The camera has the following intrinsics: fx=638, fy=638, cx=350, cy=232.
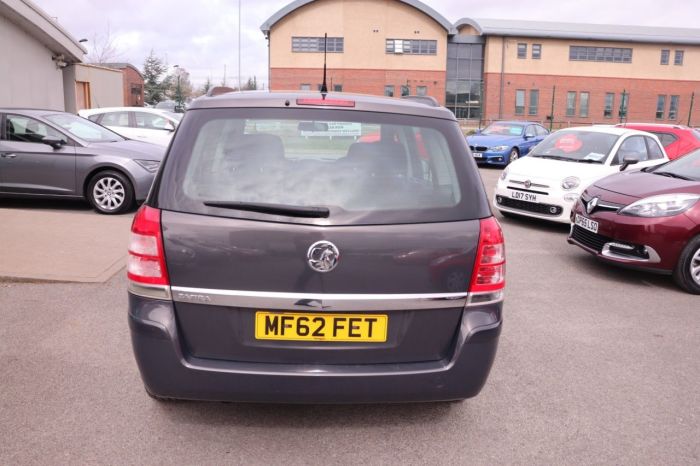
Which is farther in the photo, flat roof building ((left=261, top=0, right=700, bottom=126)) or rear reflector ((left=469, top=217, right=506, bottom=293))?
flat roof building ((left=261, top=0, right=700, bottom=126))

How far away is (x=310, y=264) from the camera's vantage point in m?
2.73

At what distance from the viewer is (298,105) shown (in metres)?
2.95

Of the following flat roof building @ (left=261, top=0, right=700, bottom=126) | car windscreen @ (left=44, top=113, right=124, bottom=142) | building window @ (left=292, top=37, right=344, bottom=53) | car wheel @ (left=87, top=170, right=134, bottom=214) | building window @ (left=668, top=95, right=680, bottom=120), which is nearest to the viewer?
car wheel @ (left=87, top=170, right=134, bottom=214)

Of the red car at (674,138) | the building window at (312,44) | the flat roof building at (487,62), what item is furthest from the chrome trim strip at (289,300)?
the building window at (312,44)

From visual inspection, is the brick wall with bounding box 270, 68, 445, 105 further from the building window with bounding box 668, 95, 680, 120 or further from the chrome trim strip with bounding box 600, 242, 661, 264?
the chrome trim strip with bounding box 600, 242, 661, 264

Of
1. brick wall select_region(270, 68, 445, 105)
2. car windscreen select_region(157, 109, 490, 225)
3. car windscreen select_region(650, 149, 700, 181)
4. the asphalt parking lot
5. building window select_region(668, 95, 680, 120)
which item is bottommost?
the asphalt parking lot

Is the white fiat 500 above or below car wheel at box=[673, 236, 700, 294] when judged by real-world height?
above

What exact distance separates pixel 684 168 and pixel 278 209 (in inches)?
230

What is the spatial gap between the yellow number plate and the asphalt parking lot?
610 mm

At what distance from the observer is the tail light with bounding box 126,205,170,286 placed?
2.79 meters

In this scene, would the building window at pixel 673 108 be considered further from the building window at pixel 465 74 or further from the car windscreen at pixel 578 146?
the car windscreen at pixel 578 146

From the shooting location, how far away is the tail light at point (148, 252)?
2787mm

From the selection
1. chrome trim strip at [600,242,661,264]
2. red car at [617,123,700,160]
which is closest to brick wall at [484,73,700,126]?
red car at [617,123,700,160]

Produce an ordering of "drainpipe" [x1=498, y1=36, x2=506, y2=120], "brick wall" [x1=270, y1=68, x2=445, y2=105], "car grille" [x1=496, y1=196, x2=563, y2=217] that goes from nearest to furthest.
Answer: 1. "car grille" [x1=496, y1=196, x2=563, y2=217]
2. "brick wall" [x1=270, y1=68, x2=445, y2=105]
3. "drainpipe" [x1=498, y1=36, x2=506, y2=120]
